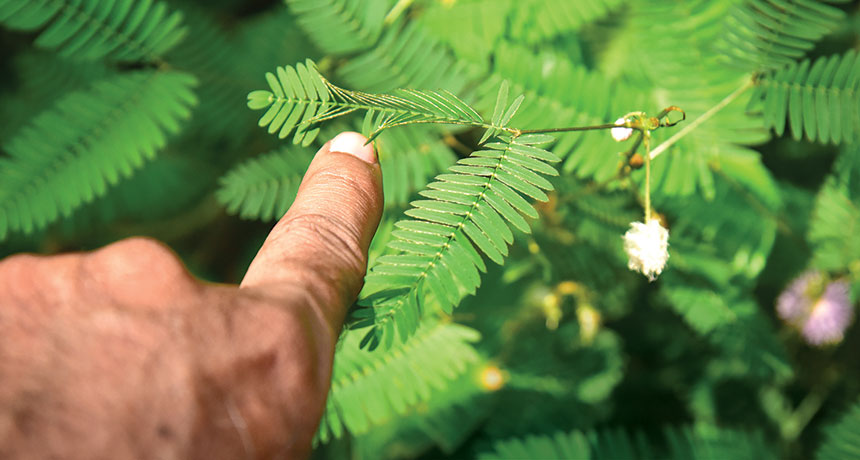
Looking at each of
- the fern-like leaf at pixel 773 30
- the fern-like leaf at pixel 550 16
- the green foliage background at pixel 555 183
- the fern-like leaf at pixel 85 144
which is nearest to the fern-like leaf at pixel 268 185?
the green foliage background at pixel 555 183

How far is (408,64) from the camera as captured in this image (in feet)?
4.80

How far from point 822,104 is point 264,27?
173 centimetres

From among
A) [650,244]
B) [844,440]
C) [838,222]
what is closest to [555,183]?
[650,244]

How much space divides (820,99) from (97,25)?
173 centimetres

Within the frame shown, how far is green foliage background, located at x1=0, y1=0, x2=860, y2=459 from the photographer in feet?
4.29

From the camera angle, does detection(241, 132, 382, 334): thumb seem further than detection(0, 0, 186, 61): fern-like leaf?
No

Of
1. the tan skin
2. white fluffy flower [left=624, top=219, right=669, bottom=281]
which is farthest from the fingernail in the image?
white fluffy flower [left=624, top=219, right=669, bottom=281]

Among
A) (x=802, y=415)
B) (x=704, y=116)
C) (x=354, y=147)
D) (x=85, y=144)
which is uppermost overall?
(x=354, y=147)

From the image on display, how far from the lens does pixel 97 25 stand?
4.79 ft

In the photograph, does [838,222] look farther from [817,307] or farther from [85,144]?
[85,144]

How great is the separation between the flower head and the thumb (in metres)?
1.51

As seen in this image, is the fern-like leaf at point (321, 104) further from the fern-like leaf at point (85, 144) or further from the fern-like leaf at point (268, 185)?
the fern-like leaf at point (85, 144)

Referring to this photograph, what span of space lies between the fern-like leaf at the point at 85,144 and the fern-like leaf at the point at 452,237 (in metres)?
0.95

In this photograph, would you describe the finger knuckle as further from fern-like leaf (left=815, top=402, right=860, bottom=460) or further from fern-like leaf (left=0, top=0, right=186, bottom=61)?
fern-like leaf (left=815, top=402, right=860, bottom=460)
